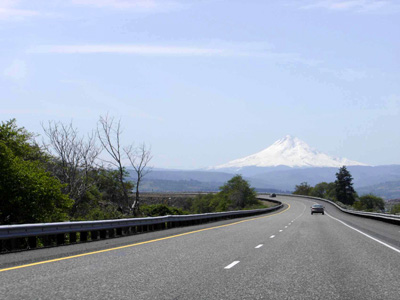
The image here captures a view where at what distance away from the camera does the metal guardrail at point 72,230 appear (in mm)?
14273

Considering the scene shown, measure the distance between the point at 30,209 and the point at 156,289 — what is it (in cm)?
1955

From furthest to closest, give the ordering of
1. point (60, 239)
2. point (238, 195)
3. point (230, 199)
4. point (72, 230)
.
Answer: point (230, 199), point (238, 195), point (72, 230), point (60, 239)

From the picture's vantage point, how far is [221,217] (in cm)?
4356

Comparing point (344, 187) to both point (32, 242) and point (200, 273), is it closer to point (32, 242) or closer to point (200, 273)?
point (32, 242)

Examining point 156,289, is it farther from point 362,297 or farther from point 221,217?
point 221,217

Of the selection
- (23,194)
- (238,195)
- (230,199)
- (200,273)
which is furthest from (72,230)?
(230,199)

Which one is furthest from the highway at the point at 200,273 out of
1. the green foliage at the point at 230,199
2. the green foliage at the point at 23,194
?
the green foliage at the point at 230,199

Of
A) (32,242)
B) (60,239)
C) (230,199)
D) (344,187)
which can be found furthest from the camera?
(344,187)

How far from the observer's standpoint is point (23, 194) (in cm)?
2617

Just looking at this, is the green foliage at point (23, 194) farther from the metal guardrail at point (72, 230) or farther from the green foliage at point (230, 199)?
the green foliage at point (230, 199)

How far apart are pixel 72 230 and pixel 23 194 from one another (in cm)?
1014

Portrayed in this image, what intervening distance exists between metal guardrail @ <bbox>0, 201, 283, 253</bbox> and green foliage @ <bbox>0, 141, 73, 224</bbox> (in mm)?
3556

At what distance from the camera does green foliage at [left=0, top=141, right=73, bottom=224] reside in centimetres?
2584

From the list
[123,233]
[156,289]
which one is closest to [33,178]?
[123,233]
